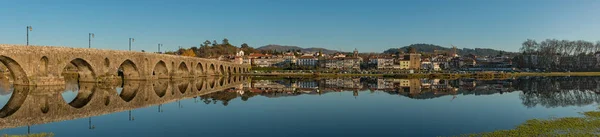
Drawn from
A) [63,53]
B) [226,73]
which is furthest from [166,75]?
[226,73]

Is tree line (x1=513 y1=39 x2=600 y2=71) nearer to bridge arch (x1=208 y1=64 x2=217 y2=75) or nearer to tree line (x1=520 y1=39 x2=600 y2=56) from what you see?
tree line (x1=520 y1=39 x2=600 y2=56)

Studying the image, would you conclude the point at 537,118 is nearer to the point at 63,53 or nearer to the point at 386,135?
the point at 386,135

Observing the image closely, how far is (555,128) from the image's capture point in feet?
59.0

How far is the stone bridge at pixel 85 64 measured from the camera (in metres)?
39.4

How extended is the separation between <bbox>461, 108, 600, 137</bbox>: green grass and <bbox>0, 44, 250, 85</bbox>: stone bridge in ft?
132

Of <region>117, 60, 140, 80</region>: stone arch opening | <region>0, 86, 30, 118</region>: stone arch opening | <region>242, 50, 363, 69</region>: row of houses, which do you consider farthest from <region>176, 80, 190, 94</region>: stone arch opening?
<region>242, 50, 363, 69</region>: row of houses

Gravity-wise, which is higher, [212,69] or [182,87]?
[212,69]

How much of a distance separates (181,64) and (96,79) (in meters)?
28.9

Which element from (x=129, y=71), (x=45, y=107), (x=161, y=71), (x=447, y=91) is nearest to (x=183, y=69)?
(x=161, y=71)

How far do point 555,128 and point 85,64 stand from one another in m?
50.2

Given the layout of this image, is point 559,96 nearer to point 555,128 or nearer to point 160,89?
point 555,128

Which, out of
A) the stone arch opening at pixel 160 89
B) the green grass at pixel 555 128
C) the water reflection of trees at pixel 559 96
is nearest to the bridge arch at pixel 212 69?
the stone arch opening at pixel 160 89

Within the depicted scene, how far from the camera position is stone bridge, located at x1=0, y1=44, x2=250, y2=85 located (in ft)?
129

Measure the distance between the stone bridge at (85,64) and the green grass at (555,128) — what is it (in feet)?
132
